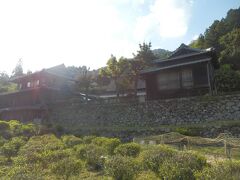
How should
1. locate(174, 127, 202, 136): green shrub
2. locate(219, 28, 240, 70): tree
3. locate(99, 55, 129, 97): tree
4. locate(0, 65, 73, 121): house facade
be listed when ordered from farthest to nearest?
locate(0, 65, 73, 121): house facade, locate(99, 55, 129, 97): tree, locate(219, 28, 240, 70): tree, locate(174, 127, 202, 136): green shrub

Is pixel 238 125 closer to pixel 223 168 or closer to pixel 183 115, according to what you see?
pixel 183 115

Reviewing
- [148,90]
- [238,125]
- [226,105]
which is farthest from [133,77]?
[238,125]

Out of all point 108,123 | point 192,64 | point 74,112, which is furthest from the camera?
point 74,112

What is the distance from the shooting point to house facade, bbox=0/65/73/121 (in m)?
35.1

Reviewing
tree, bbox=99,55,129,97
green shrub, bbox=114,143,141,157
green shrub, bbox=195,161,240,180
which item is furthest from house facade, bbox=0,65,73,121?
green shrub, bbox=195,161,240,180

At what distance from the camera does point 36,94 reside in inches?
1427

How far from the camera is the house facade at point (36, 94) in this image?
35078 mm

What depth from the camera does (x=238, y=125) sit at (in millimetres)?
16375

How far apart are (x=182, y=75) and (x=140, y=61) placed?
9506 millimetres

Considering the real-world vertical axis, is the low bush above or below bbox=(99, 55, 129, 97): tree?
below

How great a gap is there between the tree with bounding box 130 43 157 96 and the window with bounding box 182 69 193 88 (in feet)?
28.6

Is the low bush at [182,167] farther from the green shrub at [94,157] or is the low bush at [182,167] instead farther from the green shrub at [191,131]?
the green shrub at [191,131]

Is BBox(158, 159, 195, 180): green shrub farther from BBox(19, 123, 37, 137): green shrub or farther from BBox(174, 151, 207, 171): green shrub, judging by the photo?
BBox(19, 123, 37, 137): green shrub

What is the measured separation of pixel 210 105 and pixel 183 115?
7.92ft
